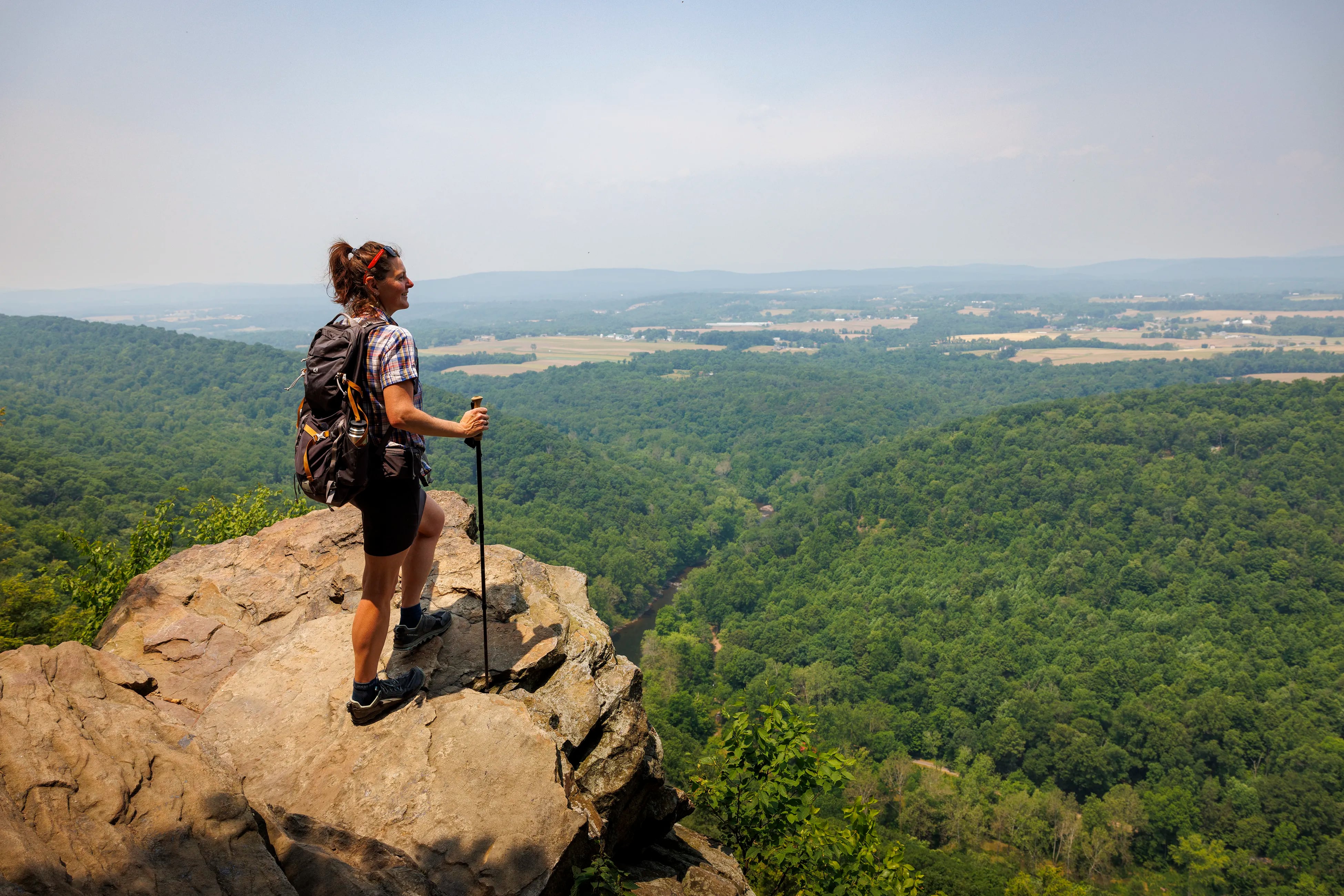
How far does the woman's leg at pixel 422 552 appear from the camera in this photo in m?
5.09

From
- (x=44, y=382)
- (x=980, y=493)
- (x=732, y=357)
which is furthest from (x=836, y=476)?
(x=44, y=382)

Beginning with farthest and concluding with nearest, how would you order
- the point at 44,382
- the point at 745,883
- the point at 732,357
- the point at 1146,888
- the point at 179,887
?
the point at 732,357, the point at 44,382, the point at 1146,888, the point at 745,883, the point at 179,887

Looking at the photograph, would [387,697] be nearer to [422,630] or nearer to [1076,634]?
[422,630]

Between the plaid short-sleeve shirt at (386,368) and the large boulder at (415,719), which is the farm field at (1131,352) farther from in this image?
the plaid short-sleeve shirt at (386,368)

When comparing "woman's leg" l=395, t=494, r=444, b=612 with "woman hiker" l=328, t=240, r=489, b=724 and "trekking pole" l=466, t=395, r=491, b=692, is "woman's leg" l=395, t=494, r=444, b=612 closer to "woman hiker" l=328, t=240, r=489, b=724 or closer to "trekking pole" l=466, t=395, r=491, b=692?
"woman hiker" l=328, t=240, r=489, b=724

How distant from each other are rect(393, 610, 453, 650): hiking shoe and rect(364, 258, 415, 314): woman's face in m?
2.53

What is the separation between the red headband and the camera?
4492mm

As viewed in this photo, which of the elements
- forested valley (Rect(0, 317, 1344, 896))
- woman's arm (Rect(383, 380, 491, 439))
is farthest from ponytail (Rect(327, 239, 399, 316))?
forested valley (Rect(0, 317, 1344, 896))

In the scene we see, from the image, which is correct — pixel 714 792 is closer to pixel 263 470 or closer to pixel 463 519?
pixel 463 519

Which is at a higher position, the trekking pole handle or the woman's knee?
the trekking pole handle

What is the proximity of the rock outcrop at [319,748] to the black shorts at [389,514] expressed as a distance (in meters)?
1.20

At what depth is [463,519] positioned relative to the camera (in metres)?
8.23

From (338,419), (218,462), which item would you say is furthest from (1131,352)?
(338,419)

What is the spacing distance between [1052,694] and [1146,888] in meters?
14.4
